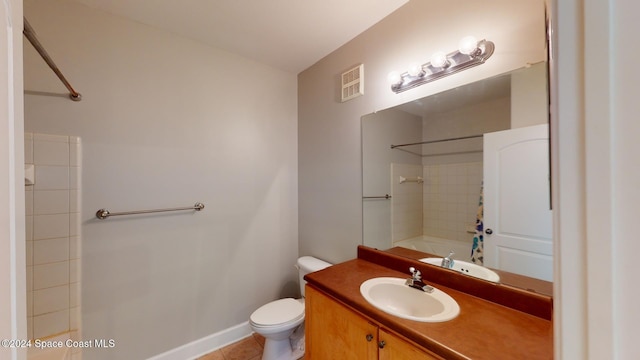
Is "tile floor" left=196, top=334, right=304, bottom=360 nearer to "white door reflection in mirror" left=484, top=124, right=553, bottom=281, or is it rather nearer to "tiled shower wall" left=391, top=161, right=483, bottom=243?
"tiled shower wall" left=391, top=161, right=483, bottom=243

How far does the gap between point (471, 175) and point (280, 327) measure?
→ 1.47 meters

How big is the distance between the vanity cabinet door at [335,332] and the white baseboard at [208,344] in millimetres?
958

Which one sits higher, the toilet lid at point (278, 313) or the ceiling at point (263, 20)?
the ceiling at point (263, 20)

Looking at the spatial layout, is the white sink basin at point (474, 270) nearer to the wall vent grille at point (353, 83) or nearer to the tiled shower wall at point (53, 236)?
the wall vent grille at point (353, 83)

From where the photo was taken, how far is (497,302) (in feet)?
3.37

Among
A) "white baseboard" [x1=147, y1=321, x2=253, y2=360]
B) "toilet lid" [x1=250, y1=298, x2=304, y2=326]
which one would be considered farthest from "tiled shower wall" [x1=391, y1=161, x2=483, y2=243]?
"white baseboard" [x1=147, y1=321, x2=253, y2=360]

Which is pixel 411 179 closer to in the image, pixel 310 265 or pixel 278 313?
pixel 310 265

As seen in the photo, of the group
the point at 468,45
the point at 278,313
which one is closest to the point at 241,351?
the point at 278,313

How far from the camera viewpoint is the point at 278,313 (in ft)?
5.53

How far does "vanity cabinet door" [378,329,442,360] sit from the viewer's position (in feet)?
2.68

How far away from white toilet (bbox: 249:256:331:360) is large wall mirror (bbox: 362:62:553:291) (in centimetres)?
75

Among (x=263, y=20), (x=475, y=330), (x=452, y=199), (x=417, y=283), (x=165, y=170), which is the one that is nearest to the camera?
(x=475, y=330)

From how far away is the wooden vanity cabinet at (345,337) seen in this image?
879 mm

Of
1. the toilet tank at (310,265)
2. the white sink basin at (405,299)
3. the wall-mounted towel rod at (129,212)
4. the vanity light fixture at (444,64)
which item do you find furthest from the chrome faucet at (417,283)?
the wall-mounted towel rod at (129,212)
